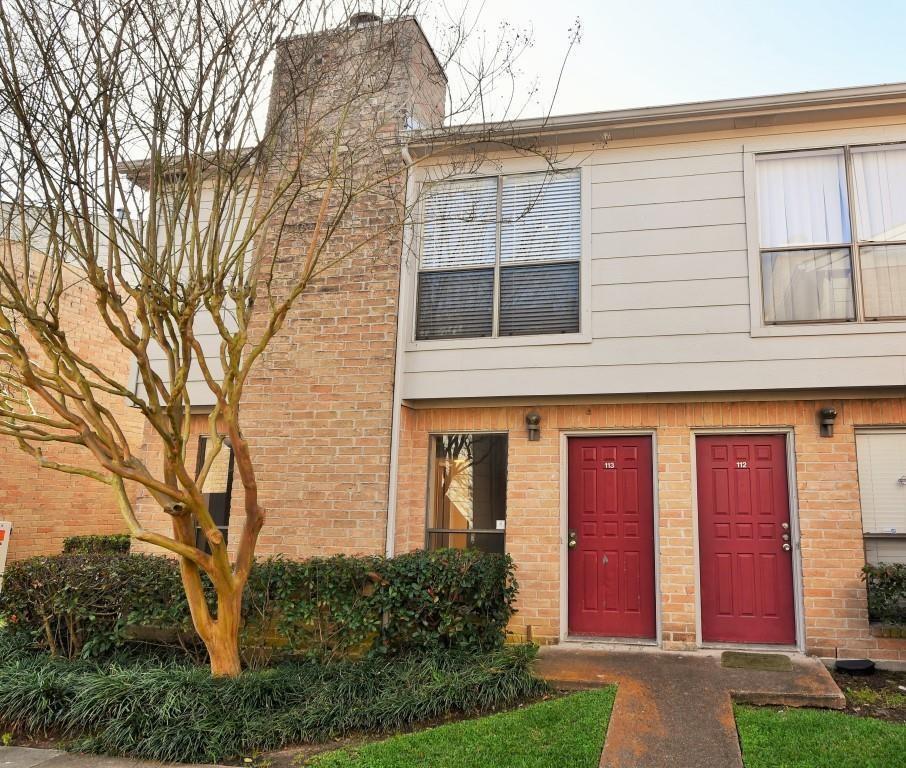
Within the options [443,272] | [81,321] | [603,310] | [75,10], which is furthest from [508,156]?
[81,321]

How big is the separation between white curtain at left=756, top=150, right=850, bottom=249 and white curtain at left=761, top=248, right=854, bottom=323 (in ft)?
0.51

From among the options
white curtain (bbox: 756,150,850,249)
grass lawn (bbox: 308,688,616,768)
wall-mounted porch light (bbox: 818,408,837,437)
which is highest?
white curtain (bbox: 756,150,850,249)

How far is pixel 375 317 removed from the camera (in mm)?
7629

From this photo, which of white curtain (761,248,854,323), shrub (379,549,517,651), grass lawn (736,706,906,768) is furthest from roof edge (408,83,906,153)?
grass lawn (736,706,906,768)

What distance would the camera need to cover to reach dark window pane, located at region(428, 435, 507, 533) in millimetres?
7504

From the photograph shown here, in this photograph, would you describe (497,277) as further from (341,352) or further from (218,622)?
(218,622)

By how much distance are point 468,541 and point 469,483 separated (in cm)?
61

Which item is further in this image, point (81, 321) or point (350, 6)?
point (81, 321)

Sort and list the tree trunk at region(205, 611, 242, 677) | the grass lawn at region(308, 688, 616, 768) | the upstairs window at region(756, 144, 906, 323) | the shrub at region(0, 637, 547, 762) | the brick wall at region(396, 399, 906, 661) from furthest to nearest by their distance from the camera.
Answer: the upstairs window at region(756, 144, 906, 323) < the brick wall at region(396, 399, 906, 661) < the tree trunk at region(205, 611, 242, 677) < the shrub at region(0, 637, 547, 762) < the grass lawn at region(308, 688, 616, 768)

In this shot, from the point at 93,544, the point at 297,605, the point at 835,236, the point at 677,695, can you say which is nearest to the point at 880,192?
the point at 835,236

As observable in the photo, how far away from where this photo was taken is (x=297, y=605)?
635cm

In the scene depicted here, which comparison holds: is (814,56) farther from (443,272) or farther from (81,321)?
(81,321)

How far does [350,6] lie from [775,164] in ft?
14.5

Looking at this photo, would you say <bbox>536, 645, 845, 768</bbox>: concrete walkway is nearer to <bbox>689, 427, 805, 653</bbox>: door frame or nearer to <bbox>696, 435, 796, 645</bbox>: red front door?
<bbox>689, 427, 805, 653</bbox>: door frame
